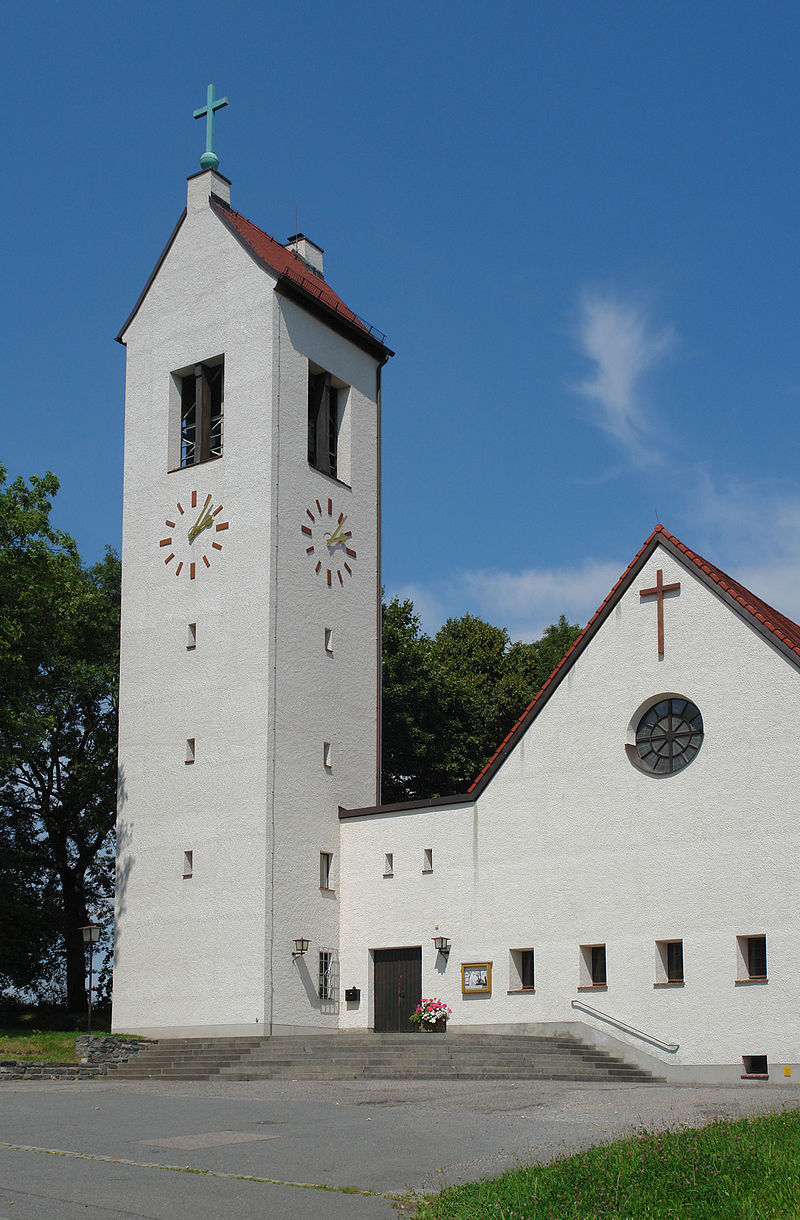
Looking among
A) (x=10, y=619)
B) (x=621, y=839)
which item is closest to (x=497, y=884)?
(x=621, y=839)

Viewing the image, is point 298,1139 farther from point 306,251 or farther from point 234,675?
point 306,251

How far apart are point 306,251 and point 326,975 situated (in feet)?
68.6

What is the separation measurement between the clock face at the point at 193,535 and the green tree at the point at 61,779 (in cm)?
412

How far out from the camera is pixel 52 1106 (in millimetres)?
18750

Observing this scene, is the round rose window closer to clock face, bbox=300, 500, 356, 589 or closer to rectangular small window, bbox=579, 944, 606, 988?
rectangular small window, bbox=579, 944, 606, 988

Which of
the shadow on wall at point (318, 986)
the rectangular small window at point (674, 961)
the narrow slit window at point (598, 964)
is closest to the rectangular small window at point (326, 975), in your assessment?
the shadow on wall at point (318, 986)

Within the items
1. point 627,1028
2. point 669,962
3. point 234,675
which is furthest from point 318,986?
point 669,962

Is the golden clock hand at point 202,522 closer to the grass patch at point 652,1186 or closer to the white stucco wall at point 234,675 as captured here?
the white stucco wall at point 234,675

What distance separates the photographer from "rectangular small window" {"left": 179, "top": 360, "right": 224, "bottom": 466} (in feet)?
111

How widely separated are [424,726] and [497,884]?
56.0 feet

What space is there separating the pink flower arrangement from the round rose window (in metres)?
7.08

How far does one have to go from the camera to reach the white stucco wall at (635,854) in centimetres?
2445

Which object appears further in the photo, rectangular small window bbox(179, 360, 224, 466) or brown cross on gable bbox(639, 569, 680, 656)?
rectangular small window bbox(179, 360, 224, 466)

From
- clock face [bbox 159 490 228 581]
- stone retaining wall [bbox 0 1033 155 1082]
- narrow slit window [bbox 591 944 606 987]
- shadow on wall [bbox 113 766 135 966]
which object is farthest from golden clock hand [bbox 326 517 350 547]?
stone retaining wall [bbox 0 1033 155 1082]
